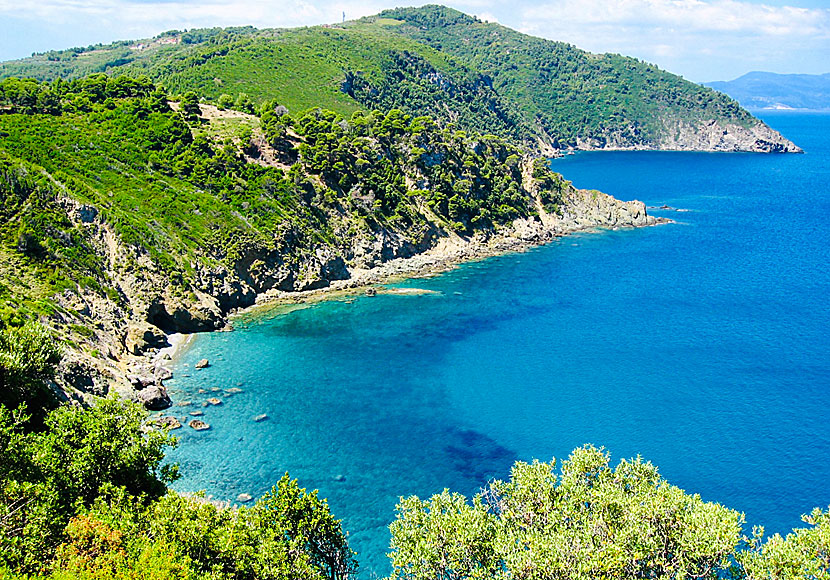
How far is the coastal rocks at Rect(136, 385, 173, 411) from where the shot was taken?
218ft

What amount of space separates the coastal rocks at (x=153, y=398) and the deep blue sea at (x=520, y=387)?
2603 mm

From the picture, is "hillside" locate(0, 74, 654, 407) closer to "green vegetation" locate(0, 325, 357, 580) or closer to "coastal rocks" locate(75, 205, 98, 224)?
"coastal rocks" locate(75, 205, 98, 224)

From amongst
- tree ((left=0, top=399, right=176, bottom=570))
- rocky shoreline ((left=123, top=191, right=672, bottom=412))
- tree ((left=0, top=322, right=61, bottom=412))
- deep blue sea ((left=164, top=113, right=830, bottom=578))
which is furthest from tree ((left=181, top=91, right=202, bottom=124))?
tree ((left=0, top=399, right=176, bottom=570))

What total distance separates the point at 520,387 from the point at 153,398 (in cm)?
4156

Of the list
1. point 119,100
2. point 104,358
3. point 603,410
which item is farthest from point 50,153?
point 603,410

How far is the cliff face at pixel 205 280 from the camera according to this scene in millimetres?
70688

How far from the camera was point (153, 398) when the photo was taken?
66.7 meters

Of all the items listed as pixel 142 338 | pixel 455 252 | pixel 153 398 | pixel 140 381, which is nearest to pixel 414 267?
pixel 455 252

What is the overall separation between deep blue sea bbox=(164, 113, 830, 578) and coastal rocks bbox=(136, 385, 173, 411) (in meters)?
2.60

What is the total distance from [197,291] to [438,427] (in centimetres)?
4585

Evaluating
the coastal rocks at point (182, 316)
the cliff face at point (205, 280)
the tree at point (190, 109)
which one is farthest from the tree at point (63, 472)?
the tree at point (190, 109)

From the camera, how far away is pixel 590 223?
165375 millimetres

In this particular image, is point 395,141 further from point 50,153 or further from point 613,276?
point 50,153

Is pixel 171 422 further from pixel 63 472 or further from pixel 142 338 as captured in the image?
pixel 63 472
